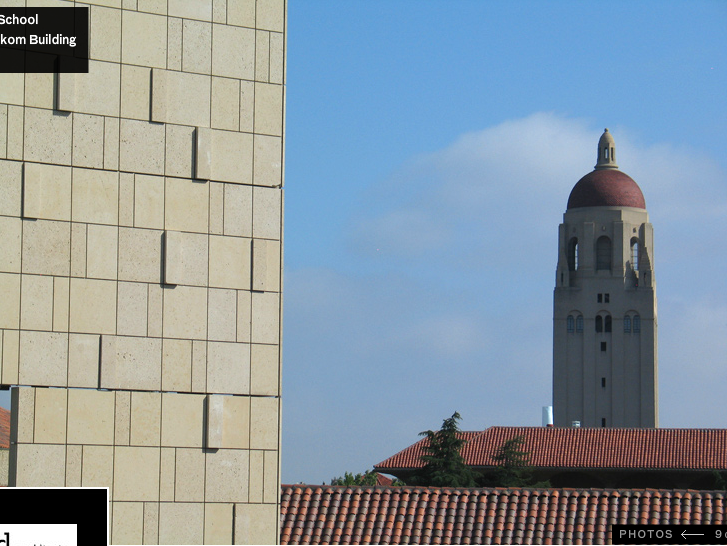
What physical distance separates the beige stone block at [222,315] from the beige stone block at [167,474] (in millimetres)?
1313

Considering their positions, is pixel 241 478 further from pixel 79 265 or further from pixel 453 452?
pixel 453 452

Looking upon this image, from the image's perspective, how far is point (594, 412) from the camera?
9162cm

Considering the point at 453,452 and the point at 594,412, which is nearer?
the point at 453,452

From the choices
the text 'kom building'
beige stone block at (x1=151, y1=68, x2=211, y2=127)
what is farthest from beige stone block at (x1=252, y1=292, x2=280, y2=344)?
the text 'kom building'

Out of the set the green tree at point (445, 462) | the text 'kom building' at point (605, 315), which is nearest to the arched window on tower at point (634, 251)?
the text 'kom building' at point (605, 315)

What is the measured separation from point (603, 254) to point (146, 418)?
268ft

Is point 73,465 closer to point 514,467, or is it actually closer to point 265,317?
point 265,317

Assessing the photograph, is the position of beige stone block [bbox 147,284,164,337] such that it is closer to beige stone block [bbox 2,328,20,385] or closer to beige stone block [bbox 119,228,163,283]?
beige stone block [bbox 119,228,163,283]

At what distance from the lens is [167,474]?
41.8 ft

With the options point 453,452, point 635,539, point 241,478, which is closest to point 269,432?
point 241,478

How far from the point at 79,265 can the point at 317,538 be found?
12.1 metres

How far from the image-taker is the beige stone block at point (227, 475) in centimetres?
1302
